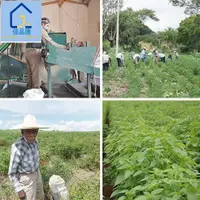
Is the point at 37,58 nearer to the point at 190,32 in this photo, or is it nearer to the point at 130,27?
the point at 130,27

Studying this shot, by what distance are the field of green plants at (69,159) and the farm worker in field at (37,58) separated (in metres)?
→ 0.40

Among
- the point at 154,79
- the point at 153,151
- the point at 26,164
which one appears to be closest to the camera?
the point at 153,151

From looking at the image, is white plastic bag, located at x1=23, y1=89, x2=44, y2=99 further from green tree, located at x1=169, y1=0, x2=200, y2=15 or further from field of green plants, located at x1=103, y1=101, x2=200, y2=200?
green tree, located at x1=169, y1=0, x2=200, y2=15

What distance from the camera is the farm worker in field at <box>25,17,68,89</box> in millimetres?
3480

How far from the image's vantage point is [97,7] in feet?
11.4

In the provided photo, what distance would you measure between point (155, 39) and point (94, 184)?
122cm

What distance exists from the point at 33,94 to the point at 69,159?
55 cm

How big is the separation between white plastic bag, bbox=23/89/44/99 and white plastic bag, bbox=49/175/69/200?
2.00 ft

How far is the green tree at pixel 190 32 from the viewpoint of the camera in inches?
142

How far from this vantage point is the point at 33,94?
11.4 feet

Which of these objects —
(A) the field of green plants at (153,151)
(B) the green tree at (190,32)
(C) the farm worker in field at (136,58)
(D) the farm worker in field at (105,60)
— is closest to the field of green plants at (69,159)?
(A) the field of green plants at (153,151)

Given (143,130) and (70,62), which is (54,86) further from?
(143,130)

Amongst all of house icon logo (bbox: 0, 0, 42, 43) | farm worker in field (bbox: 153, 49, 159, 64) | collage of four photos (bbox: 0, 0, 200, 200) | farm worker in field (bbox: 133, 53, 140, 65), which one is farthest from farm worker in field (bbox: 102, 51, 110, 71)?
house icon logo (bbox: 0, 0, 42, 43)

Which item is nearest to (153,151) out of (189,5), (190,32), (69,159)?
(69,159)
